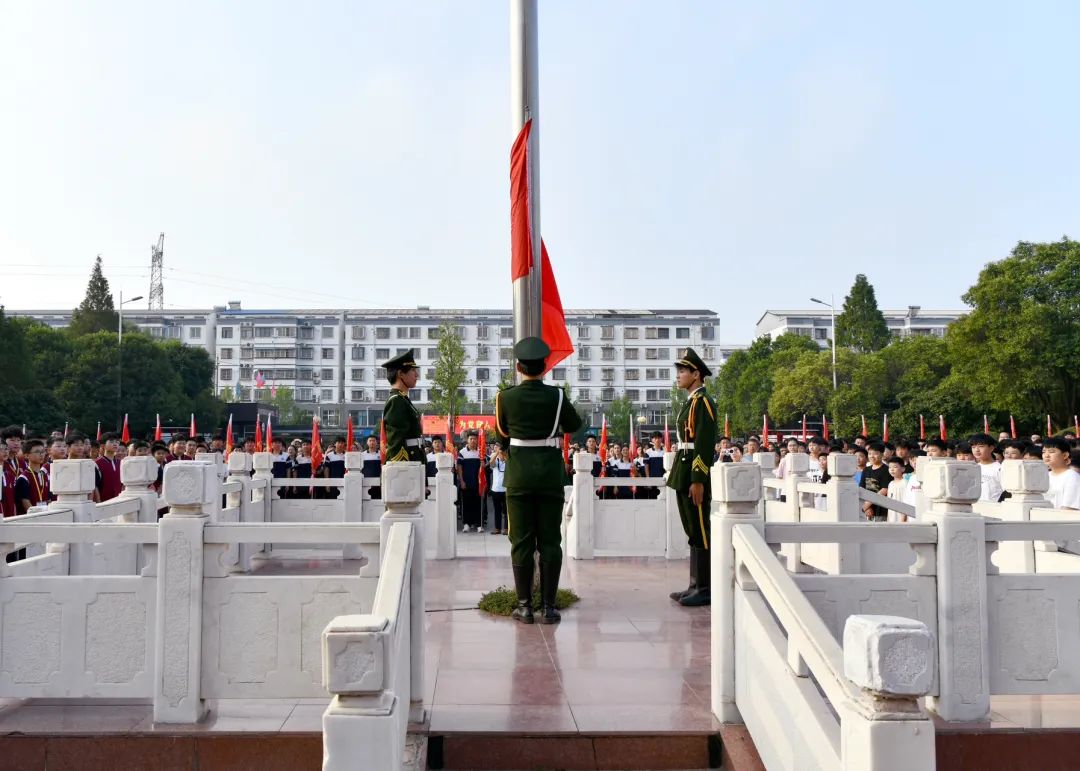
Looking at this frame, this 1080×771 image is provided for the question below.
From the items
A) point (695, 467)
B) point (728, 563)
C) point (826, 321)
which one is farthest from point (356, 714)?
point (826, 321)

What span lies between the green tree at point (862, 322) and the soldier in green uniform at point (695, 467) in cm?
5317

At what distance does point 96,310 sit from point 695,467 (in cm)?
5876

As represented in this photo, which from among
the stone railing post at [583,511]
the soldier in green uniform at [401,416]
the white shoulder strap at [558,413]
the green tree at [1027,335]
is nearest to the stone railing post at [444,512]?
the stone railing post at [583,511]

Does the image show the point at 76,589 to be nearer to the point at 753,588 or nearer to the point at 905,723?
the point at 753,588

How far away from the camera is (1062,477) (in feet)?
20.4

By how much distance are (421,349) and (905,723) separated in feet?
248

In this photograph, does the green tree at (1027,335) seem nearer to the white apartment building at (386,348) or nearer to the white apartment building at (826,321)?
the white apartment building at (386,348)

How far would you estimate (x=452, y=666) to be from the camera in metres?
4.75

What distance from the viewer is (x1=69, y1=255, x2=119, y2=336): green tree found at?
54.7 metres

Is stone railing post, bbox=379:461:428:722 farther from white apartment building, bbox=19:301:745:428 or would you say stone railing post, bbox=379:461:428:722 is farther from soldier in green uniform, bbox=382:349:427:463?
white apartment building, bbox=19:301:745:428

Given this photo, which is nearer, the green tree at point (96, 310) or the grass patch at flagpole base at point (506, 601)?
the grass patch at flagpole base at point (506, 601)

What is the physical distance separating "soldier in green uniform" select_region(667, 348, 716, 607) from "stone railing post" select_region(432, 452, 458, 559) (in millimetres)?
3340

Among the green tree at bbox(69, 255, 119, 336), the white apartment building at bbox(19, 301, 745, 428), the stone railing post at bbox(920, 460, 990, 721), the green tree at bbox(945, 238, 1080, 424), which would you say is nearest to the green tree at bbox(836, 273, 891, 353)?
the white apartment building at bbox(19, 301, 745, 428)

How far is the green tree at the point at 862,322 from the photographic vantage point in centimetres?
5619
